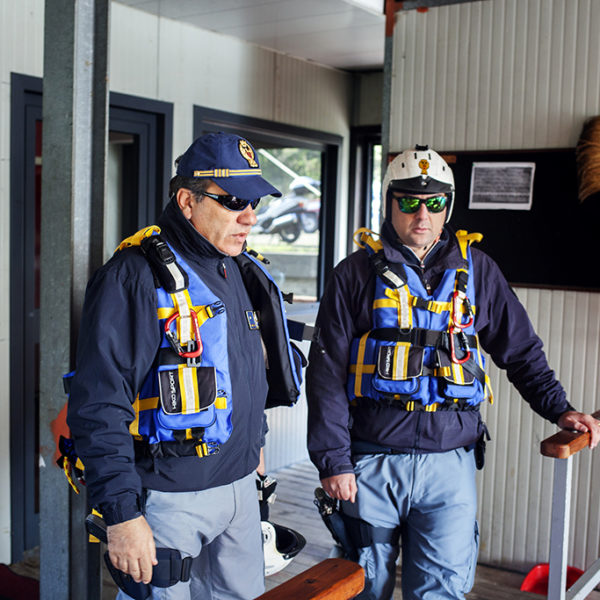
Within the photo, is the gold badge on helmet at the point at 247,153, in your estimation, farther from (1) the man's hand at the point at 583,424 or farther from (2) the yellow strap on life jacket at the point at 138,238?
(1) the man's hand at the point at 583,424

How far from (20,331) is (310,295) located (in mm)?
2795

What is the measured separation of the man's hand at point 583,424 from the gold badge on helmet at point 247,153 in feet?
4.19

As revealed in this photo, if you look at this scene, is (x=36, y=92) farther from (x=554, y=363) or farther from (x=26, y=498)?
(x=554, y=363)

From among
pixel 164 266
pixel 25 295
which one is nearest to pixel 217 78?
pixel 25 295

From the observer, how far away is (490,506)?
12.8 ft

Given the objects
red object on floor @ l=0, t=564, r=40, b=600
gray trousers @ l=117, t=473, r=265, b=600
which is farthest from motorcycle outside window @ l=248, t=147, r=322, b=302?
gray trousers @ l=117, t=473, r=265, b=600

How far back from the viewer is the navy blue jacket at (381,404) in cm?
245

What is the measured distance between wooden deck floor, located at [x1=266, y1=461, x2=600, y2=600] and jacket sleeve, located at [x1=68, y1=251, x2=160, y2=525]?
7.10 feet

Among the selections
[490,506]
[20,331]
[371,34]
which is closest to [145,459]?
[20,331]

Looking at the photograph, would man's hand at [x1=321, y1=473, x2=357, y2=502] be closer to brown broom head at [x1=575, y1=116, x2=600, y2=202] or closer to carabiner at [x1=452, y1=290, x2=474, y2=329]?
carabiner at [x1=452, y1=290, x2=474, y2=329]

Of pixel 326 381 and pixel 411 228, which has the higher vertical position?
pixel 411 228

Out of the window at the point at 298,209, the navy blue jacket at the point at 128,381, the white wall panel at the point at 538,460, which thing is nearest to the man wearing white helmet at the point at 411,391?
the navy blue jacket at the point at 128,381

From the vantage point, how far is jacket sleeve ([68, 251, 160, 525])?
179 centimetres

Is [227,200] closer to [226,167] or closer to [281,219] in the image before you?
[226,167]
